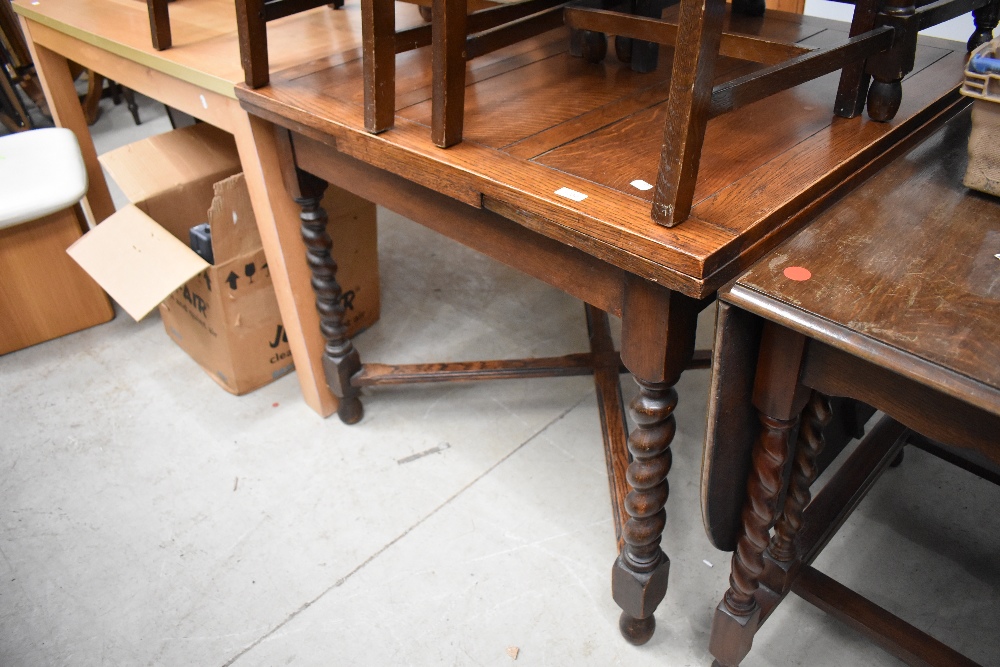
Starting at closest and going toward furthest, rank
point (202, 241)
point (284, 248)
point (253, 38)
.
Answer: point (253, 38) → point (284, 248) → point (202, 241)

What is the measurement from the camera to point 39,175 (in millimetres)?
1919

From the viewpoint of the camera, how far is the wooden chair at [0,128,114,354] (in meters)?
1.86

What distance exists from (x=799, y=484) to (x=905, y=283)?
41cm

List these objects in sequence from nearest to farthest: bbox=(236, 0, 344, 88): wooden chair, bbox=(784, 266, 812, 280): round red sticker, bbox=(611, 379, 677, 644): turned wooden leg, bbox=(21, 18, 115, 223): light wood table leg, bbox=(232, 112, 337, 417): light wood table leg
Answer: bbox=(784, 266, 812, 280): round red sticker, bbox=(611, 379, 677, 644): turned wooden leg, bbox=(236, 0, 344, 88): wooden chair, bbox=(232, 112, 337, 417): light wood table leg, bbox=(21, 18, 115, 223): light wood table leg

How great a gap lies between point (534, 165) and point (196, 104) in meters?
0.88

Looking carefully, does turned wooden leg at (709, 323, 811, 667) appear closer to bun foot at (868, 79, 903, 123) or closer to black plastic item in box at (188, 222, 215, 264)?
bun foot at (868, 79, 903, 123)

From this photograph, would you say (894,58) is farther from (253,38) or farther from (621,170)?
(253,38)

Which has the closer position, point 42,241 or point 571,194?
point 571,194

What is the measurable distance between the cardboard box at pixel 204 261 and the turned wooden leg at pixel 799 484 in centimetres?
121

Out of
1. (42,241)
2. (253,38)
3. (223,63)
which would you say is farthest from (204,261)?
(42,241)

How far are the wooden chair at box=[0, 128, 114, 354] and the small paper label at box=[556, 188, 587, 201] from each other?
152cm

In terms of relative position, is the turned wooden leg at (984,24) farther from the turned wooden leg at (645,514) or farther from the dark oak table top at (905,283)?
the turned wooden leg at (645,514)

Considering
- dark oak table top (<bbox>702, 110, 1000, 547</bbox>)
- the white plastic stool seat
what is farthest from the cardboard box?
dark oak table top (<bbox>702, 110, 1000, 547</bbox>)

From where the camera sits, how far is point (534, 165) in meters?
0.98
